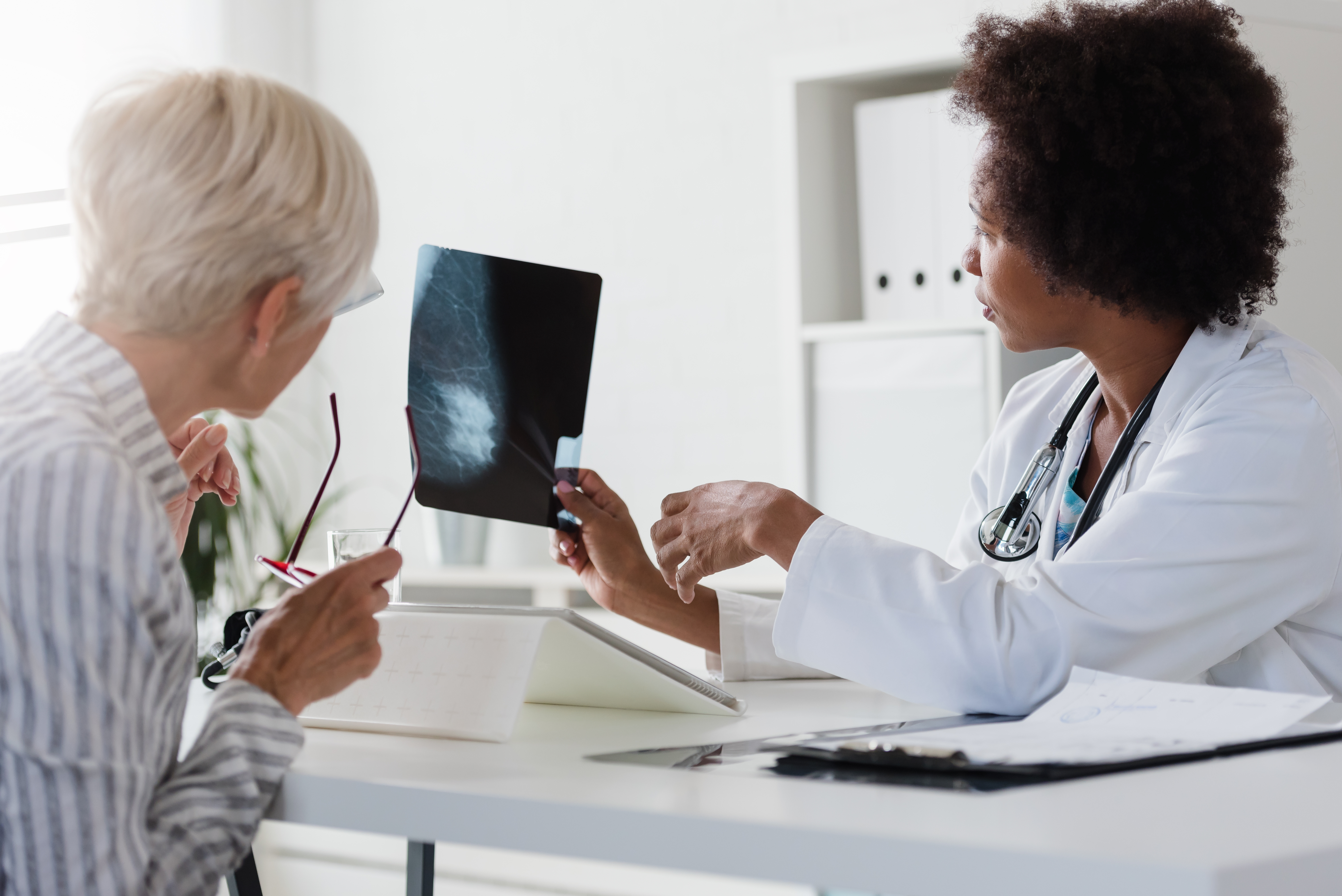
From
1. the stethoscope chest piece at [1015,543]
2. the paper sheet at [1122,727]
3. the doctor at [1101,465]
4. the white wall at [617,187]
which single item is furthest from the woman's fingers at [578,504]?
the white wall at [617,187]

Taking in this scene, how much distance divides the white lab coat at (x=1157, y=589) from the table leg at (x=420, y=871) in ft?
1.50

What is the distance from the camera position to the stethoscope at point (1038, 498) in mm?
1358

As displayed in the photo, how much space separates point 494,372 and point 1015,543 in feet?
1.90

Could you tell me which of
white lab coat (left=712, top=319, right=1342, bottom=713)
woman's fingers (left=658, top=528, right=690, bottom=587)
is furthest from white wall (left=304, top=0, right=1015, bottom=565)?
white lab coat (left=712, top=319, right=1342, bottom=713)

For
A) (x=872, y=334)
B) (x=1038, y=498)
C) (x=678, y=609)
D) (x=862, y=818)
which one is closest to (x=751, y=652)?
(x=678, y=609)

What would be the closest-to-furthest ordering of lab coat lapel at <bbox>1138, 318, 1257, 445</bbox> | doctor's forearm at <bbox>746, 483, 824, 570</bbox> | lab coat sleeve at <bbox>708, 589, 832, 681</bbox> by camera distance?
doctor's forearm at <bbox>746, 483, 824, 570</bbox> < lab coat lapel at <bbox>1138, 318, 1257, 445</bbox> < lab coat sleeve at <bbox>708, 589, 832, 681</bbox>

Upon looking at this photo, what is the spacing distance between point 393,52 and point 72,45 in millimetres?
836

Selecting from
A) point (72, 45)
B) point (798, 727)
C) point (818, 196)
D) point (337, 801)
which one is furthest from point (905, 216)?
point (72, 45)

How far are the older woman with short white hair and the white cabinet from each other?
1576 mm

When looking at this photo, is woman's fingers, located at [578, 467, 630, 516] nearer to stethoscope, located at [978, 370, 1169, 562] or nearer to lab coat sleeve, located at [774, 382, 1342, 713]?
lab coat sleeve, located at [774, 382, 1342, 713]

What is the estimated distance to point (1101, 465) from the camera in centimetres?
150

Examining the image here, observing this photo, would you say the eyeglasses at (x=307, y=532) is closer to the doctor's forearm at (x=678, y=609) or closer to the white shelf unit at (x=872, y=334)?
the doctor's forearm at (x=678, y=609)

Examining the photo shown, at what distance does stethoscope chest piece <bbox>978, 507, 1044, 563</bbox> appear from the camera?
144 centimetres

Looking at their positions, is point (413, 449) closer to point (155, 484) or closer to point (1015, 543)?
point (155, 484)
